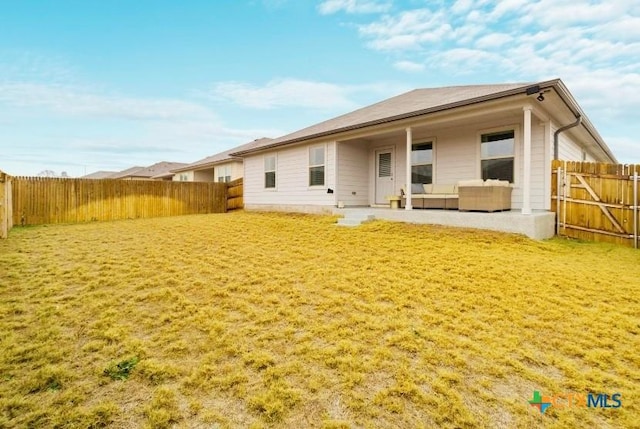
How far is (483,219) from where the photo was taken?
7289mm

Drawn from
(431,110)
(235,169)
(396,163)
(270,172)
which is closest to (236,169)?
(235,169)

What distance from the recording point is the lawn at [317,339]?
79.9 inches

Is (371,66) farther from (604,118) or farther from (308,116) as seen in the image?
(604,118)

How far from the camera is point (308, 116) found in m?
24.2

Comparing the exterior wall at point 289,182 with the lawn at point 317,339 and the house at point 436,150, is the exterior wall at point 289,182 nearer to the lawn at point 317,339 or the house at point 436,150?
the house at point 436,150

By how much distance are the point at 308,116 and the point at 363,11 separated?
13723mm

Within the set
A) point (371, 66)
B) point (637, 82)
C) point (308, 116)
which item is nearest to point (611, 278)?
point (371, 66)

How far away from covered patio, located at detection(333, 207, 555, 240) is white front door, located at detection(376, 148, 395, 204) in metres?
2.02

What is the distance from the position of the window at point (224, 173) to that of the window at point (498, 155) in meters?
14.7

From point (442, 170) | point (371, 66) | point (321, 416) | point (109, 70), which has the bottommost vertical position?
point (321, 416)

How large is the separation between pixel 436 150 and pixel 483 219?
3252mm

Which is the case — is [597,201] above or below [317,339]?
above

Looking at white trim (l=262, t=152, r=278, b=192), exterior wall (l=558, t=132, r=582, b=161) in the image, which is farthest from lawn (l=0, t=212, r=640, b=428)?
white trim (l=262, t=152, r=278, b=192)

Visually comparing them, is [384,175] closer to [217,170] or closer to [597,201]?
[597,201]
